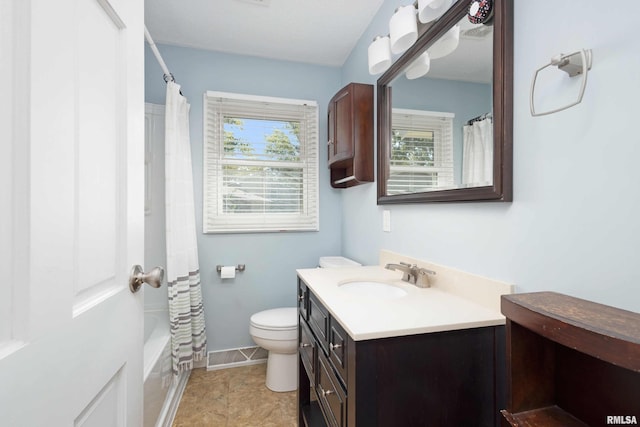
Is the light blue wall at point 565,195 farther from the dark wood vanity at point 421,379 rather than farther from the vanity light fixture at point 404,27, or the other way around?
the vanity light fixture at point 404,27

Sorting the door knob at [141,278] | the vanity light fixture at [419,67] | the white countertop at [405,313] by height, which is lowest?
the white countertop at [405,313]

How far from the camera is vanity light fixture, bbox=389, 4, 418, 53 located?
1.22 m

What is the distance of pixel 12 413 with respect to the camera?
1.32 ft

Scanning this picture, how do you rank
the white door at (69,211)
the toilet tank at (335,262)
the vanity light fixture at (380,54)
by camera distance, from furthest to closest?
the toilet tank at (335,262), the vanity light fixture at (380,54), the white door at (69,211)

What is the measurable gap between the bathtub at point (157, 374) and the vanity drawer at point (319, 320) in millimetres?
841

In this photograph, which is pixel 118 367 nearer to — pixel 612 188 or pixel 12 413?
pixel 12 413

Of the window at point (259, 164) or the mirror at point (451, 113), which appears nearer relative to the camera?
the mirror at point (451, 113)

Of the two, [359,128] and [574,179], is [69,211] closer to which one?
[574,179]

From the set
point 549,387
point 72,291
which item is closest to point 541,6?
point 549,387

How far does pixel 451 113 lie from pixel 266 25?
1470 mm

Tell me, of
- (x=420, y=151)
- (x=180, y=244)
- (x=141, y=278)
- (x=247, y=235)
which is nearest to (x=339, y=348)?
(x=141, y=278)

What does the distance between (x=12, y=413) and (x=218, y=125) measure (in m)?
2.11

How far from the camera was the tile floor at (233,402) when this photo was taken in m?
1.63

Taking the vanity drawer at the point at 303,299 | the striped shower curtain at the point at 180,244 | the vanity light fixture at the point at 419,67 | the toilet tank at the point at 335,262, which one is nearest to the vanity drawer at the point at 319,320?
the vanity drawer at the point at 303,299
